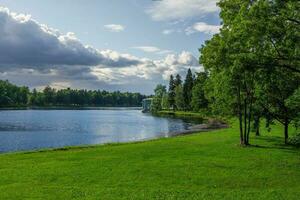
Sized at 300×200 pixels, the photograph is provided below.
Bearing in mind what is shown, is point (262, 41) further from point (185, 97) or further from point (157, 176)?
point (185, 97)

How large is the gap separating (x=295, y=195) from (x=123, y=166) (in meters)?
10.7

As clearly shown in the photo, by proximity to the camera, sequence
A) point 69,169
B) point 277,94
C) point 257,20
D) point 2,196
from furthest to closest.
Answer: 1. point 277,94
2. point 69,169
3. point 257,20
4. point 2,196

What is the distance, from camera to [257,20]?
70.1 feet

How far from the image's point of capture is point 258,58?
2253 cm

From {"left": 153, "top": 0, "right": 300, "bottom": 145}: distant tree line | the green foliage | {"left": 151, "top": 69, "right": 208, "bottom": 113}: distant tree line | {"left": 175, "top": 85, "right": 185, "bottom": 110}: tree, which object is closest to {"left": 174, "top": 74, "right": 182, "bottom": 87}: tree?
{"left": 151, "top": 69, "right": 208, "bottom": 113}: distant tree line

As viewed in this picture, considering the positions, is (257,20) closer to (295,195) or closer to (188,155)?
(295,195)

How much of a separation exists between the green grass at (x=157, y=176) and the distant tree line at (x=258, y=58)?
17.7 feet

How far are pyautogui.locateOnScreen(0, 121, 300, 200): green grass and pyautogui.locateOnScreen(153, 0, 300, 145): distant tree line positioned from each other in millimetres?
5401

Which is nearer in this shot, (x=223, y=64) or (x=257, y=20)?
(x=257, y=20)

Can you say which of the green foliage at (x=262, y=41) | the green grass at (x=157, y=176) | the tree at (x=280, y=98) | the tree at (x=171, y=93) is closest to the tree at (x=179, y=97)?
the tree at (x=171, y=93)

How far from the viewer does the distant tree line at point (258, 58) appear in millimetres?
21219

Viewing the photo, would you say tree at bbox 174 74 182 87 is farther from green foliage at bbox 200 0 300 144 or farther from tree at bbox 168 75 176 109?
green foliage at bbox 200 0 300 144

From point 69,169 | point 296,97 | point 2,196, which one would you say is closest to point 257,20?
point 296,97

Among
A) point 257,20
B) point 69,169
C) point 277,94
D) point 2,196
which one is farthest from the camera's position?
point 277,94
